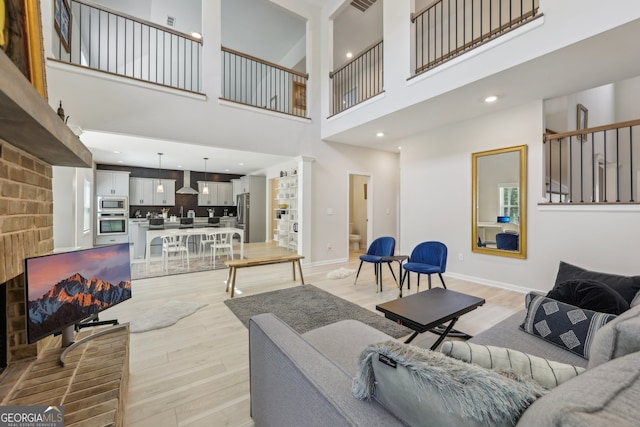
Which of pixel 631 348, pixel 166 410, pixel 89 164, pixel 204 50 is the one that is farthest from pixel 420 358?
pixel 204 50

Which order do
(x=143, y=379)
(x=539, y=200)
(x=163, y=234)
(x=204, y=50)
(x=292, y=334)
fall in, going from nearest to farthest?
(x=292, y=334)
(x=143, y=379)
(x=539, y=200)
(x=204, y=50)
(x=163, y=234)

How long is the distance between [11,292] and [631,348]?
274 centimetres

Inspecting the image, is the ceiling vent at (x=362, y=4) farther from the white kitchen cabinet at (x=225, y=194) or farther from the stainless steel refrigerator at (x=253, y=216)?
the white kitchen cabinet at (x=225, y=194)

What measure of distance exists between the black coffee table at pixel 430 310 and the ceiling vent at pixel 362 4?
5.30 metres

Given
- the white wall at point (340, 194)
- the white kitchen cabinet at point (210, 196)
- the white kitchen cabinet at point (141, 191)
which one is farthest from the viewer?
the white kitchen cabinet at point (210, 196)

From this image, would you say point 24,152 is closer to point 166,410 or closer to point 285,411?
point 166,410

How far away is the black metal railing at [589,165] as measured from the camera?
3.30 m

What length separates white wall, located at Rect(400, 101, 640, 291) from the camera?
311cm

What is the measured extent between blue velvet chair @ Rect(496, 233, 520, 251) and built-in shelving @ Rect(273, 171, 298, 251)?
4.13 m

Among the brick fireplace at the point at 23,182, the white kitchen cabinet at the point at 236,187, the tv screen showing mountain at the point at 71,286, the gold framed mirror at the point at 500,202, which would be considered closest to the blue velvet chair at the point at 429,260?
the gold framed mirror at the point at 500,202

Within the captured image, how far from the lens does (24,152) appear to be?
1451mm

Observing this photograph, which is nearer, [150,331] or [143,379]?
[143,379]

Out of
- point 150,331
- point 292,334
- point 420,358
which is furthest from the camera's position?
point 150,331

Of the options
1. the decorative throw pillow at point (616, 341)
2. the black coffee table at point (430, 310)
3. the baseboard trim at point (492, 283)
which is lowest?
the baseboard trim at point (492, 283)
